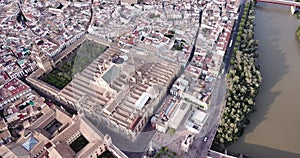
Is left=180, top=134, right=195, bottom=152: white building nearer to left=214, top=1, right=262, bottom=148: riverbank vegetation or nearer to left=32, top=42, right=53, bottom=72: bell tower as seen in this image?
left=214, top=1, right=262, bottom=148: riverbank vegetation

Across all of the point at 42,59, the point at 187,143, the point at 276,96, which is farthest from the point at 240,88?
the point at 42,59

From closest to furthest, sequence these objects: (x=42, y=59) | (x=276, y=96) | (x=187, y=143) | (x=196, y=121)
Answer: (x=187, y=143), (x=196, y=121), (x=276, y=96), (x=42, y=59)

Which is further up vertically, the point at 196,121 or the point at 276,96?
the point at 276,96

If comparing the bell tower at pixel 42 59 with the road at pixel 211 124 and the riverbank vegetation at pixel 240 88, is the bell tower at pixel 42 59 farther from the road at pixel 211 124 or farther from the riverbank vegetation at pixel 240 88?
the riverbank vegetation at pixel 240 88

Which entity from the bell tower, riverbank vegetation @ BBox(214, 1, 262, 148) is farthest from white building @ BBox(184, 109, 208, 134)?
the bell tower

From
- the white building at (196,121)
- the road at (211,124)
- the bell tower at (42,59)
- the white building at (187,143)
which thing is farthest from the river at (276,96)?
the bell tower at (42,59)

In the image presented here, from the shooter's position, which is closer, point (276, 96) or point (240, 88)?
point (240, 88)

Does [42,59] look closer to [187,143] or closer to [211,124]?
[187,143]
